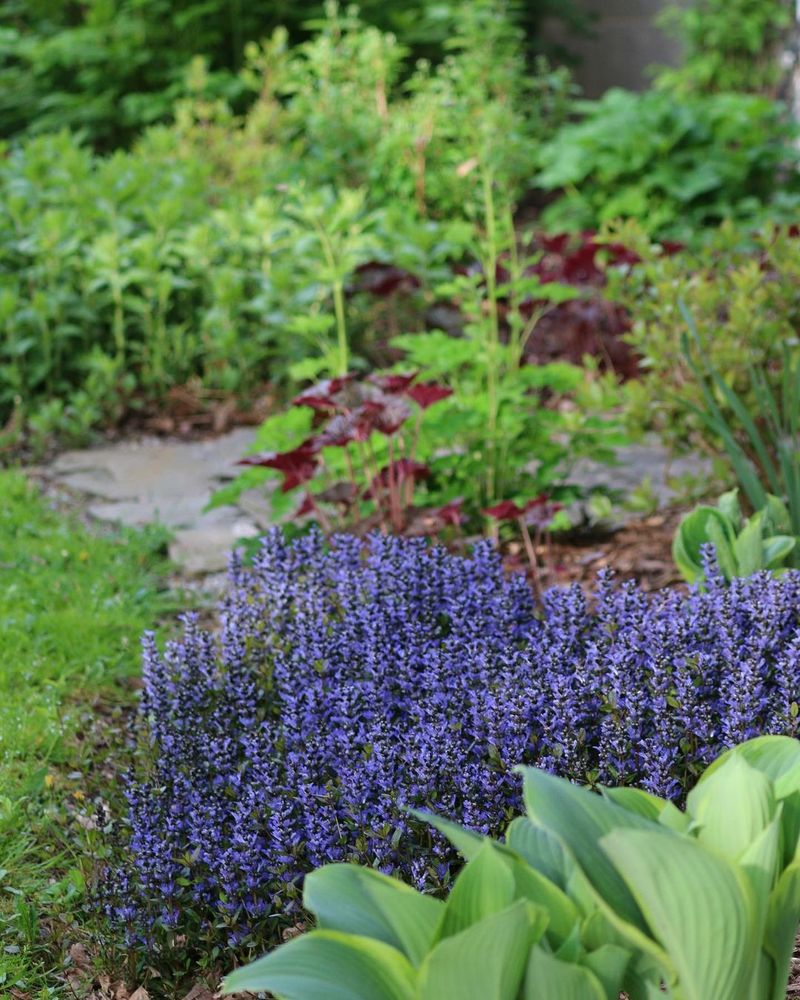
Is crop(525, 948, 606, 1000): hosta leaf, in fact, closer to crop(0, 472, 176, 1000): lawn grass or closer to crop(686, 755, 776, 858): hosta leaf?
crop(686, 755, 776, 858): hosta leaf

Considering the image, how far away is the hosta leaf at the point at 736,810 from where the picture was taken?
5.03 ft

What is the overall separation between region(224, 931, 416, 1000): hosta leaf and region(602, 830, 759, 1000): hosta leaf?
283 millimetres

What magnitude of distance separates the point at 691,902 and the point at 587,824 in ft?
0.62

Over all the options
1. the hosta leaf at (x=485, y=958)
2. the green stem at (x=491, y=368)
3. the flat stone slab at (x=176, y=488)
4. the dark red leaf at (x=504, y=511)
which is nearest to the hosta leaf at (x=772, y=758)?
the hosta leaf at (x=485, y=958)

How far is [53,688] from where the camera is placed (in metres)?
3.30

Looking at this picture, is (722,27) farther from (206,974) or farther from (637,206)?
(206,974)

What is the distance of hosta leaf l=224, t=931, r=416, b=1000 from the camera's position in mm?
1438

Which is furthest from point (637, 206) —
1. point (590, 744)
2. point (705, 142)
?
point (590, 744)

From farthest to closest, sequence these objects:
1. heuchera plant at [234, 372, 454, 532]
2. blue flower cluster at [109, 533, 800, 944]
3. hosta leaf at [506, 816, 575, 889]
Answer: heuchera plant at [234, 372, 454, 532] < blue flower cluster at [109, 533, 800, 944] < hosta leaf at [506, 816, 575, 889]

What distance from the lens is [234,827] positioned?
7.49 feet

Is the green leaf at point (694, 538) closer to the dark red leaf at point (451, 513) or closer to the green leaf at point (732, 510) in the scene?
the green leaf at point (732, 510)

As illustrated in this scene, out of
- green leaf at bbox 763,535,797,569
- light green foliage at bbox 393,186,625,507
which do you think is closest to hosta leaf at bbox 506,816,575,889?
green leaf at bbox 763,535,797,569

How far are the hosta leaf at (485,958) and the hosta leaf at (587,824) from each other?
13 cm

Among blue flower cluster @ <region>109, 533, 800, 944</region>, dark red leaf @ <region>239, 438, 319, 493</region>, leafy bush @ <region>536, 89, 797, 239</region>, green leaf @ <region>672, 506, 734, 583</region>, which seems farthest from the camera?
leafy bush @ <region>536, 89, 797, 239</region>
